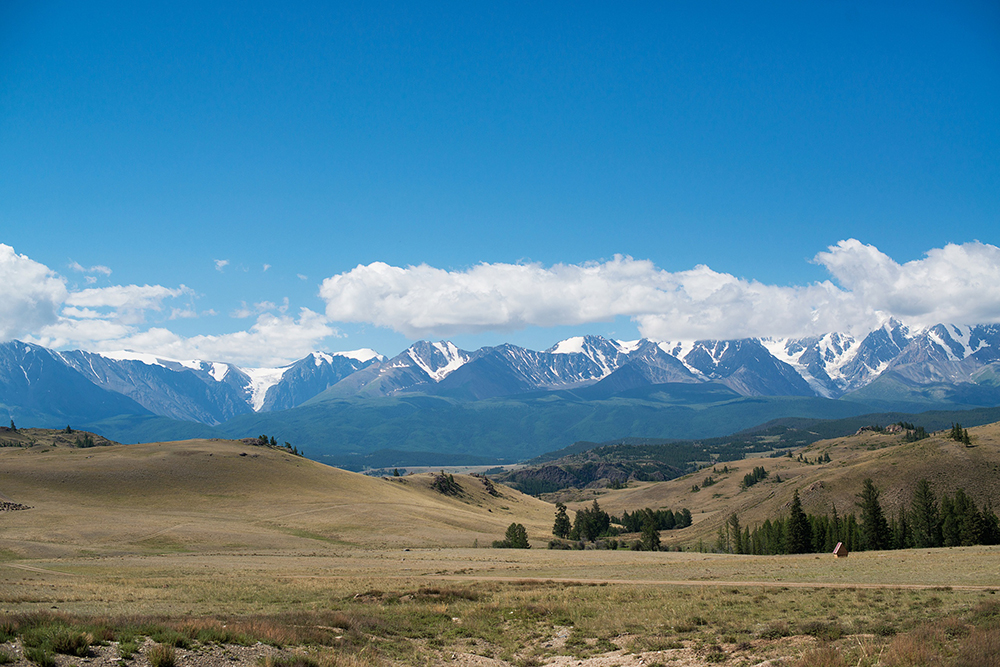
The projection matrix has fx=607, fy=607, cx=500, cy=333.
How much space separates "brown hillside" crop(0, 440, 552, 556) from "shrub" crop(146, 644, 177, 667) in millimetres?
64893

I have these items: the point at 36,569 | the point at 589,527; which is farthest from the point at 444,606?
the point at 589,527

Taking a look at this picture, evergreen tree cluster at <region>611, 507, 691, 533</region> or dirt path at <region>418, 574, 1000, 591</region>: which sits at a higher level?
dirt path at <region>418, 574, 1000, 591</region>

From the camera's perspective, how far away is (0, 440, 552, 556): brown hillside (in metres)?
80.5

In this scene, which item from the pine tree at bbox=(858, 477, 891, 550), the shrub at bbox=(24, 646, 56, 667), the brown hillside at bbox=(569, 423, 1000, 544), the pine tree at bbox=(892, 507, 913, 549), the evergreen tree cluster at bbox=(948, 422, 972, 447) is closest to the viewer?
the shrub at bbox=(24, 646, 56, 667)

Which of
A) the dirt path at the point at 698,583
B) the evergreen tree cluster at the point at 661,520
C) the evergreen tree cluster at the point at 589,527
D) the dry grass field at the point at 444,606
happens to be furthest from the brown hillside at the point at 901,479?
the dirt path at the point at 698,583

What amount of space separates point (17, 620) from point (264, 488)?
124427mm

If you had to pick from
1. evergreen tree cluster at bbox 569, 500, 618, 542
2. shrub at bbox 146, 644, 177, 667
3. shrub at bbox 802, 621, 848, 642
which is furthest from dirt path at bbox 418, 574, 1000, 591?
evergreen tree cluster at bbox 569, 500, 618, 542

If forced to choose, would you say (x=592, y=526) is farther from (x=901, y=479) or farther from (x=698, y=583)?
(x=698, y=583)

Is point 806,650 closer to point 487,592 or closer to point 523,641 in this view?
point 523,641

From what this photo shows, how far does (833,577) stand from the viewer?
39.4 m

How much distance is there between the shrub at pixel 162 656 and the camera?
1533 centimetres

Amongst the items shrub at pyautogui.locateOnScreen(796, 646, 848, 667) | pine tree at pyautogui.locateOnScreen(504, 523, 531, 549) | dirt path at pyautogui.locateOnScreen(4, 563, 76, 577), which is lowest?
pine tree at pyautogui.locateOnScreen(504, 523, 531, 549)

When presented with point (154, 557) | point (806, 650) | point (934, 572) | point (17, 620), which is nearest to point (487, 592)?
point (806, 650)

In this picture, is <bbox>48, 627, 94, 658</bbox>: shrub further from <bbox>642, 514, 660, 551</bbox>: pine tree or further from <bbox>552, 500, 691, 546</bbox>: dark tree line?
<bbox>552, 500, 691, 546</bbox>: dark tree line
